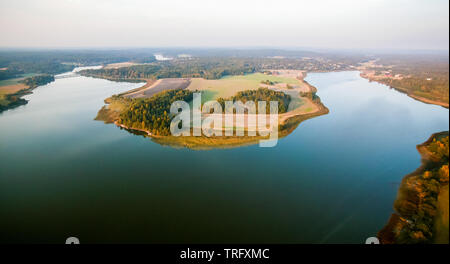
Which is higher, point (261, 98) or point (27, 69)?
point (27, 69)

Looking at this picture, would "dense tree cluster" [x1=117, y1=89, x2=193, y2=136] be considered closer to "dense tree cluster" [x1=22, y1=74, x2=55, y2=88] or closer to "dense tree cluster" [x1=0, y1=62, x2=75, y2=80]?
"dense tree cluster" [x1=22, y1=74, x2=55, y2=88]

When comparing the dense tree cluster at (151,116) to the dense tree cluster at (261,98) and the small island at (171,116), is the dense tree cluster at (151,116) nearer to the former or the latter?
the small island at (171,116)

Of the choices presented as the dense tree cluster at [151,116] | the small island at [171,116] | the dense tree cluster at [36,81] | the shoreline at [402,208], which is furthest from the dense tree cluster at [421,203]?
the dense tree cluster at [36,81]

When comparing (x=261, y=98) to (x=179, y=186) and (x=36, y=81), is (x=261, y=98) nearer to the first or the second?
(x=179, y=186)

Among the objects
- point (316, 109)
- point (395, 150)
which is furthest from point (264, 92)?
point (395, 150)

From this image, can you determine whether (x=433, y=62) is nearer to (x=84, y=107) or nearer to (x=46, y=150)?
(x=46, y=150)

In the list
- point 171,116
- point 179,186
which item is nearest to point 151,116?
point 171,116

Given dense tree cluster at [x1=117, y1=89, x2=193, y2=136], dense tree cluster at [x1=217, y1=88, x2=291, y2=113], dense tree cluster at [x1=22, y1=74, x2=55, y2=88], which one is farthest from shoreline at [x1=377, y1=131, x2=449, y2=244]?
dense tree cluster at [x1=22, y1=74, x2=55, y2=88]

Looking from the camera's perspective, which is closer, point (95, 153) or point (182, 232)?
point (182, 232)
